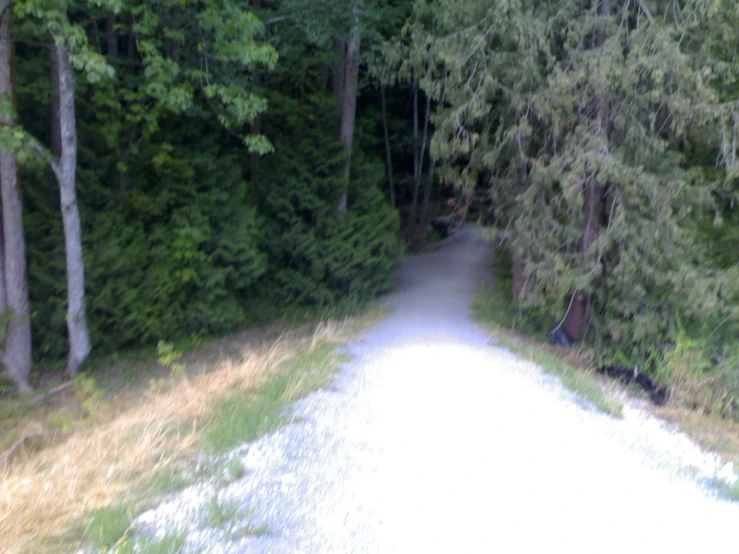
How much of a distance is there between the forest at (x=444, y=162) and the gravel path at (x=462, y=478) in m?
5.00

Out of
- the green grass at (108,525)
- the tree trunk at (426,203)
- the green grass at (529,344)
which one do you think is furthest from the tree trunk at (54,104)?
the tree trunk at (426,203)

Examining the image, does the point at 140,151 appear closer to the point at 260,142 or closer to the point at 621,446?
the point at 260,142

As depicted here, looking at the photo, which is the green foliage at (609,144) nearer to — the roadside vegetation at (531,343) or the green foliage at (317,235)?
the roadside vegetation at (531,343)

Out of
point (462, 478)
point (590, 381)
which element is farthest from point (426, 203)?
point (462, 478)

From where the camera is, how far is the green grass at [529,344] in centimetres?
883

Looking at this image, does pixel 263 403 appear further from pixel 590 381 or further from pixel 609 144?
pixel 609 144

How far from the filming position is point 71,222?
1223 centimetres

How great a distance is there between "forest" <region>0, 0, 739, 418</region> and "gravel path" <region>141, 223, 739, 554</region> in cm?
500

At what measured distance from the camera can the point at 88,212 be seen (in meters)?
14.2

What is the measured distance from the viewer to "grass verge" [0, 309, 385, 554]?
424 centimetres

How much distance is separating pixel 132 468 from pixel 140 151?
11347mm

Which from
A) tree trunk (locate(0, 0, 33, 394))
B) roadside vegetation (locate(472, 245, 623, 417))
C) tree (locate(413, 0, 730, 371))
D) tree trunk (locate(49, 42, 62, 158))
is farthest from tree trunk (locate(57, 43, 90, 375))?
roadside vegetation (locate(472, 245, 623, 417))

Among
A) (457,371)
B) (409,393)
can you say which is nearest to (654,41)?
(457,371)

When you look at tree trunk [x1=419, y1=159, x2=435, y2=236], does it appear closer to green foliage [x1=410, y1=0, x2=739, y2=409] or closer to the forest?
the forest
